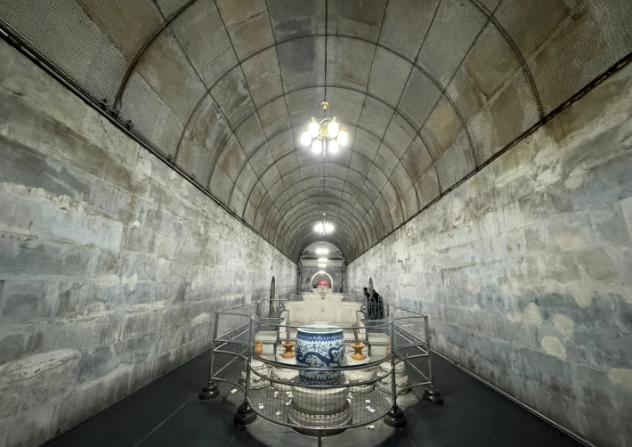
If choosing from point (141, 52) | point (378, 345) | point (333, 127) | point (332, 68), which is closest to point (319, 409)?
point (378, 345)

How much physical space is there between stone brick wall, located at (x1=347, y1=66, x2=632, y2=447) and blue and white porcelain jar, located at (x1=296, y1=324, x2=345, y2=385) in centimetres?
307

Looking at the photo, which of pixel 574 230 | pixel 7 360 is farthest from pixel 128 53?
pixel 574 230

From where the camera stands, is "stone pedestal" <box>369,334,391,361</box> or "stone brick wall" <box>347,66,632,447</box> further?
"stone pedestal" <box>369,334,391,361</box>

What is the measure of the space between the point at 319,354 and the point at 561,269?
3.58 meters

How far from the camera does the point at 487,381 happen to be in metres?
5.20

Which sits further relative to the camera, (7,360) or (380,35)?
(380,35)

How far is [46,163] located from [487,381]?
25.8 ft

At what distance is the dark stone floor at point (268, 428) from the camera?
3246 mm

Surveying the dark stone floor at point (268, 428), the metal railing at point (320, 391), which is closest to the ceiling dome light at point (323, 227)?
the metal railing at point (320, 391)

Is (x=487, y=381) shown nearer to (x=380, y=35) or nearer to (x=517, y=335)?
(x=517, y=335)

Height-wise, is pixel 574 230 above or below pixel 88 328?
above

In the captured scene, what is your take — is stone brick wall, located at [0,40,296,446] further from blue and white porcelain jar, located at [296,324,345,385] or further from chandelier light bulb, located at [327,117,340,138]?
chandelier light bulb, located at [327,117,340,138]

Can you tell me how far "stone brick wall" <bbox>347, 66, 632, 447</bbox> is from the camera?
9.93 feet

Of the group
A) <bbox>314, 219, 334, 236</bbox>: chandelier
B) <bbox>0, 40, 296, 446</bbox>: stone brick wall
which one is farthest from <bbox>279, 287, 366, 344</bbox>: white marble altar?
<bbox>314, 219, 334, 236</bbox>: chandelier
